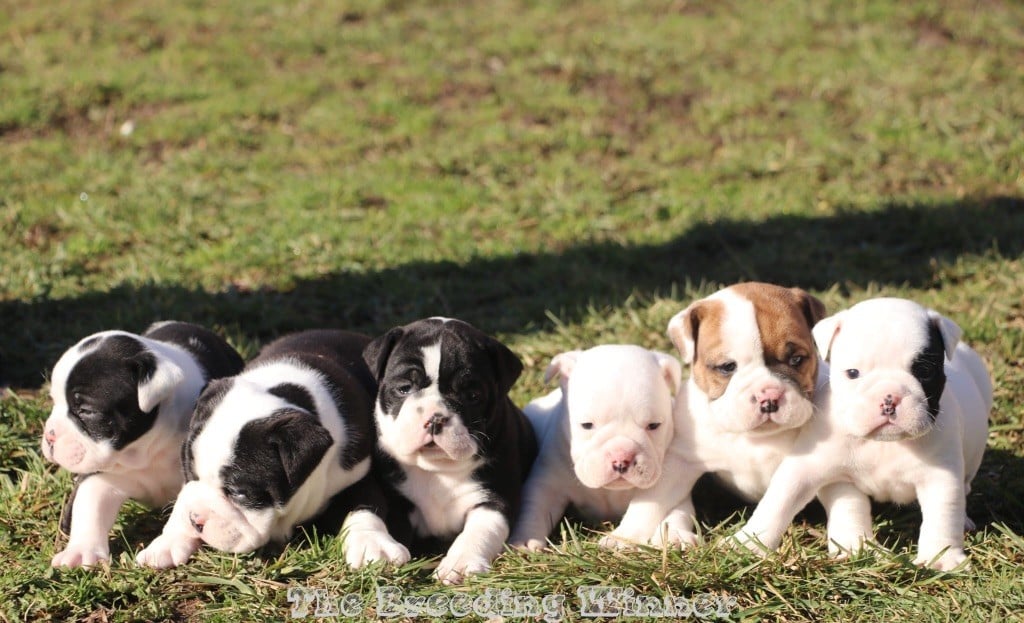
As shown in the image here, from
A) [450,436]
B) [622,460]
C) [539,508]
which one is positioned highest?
[450,436]

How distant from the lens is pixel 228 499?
167 inches

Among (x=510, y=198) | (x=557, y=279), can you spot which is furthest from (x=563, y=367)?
(x=510, y=198)

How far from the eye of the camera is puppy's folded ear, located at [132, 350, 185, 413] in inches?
175

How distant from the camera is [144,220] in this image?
8.70m

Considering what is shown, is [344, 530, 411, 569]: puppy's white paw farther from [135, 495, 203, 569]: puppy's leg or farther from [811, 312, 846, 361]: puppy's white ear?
[811, 312, 846, 361]: puppy's white ear

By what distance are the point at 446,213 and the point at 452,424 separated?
4.95 metres

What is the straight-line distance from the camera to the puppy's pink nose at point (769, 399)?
4.29m

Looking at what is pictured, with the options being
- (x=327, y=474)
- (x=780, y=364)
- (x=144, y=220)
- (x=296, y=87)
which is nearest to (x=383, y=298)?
(x=144, y=220)

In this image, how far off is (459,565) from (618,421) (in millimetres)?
888

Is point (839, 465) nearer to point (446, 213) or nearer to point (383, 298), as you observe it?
point (383, 298)

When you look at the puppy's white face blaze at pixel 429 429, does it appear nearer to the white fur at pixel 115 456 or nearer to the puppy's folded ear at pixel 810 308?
the white fur at pixel 115 456

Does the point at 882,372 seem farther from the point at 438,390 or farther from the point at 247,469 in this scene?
the point at 247,469

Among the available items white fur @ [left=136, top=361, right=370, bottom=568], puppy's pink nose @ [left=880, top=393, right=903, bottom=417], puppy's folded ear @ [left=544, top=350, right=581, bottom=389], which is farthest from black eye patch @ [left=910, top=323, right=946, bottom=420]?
white fur @ [left=136, top=361, right=370, bottom=568]

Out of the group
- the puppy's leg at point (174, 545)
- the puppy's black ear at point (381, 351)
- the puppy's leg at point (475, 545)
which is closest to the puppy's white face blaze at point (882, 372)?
the puppy's leg at point (475, 545)
